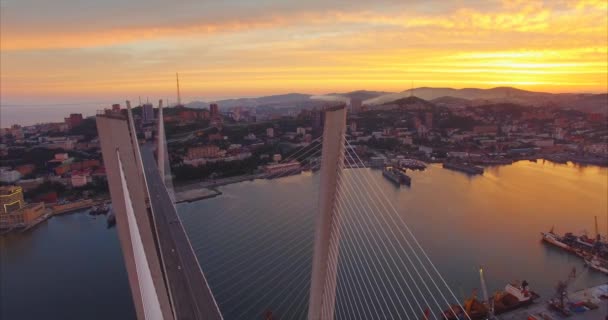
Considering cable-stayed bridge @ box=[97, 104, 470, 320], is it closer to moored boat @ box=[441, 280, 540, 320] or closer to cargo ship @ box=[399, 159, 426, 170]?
moored boat @ box=[441, 280, 540, 320]

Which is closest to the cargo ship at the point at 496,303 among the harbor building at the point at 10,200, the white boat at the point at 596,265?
the white boat at the point at 596,265

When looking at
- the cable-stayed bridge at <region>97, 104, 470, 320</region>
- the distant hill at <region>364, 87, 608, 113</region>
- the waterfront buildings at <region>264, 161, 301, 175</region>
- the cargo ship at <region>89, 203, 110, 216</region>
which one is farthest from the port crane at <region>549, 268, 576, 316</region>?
the distant hill at <region>364, 87, 608, 113</region>

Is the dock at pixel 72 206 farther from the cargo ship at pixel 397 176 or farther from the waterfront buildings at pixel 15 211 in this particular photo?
the cargo ship at pixel 397 176

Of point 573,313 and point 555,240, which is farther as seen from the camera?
point 555,240

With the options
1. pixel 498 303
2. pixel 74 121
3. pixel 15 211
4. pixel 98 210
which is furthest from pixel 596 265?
pixel 74 121

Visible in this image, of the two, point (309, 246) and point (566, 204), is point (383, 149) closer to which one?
point (566, 204)

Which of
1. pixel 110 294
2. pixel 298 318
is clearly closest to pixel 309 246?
pixel 298 318

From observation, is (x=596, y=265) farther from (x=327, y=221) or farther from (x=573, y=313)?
(x=327, y=221)
